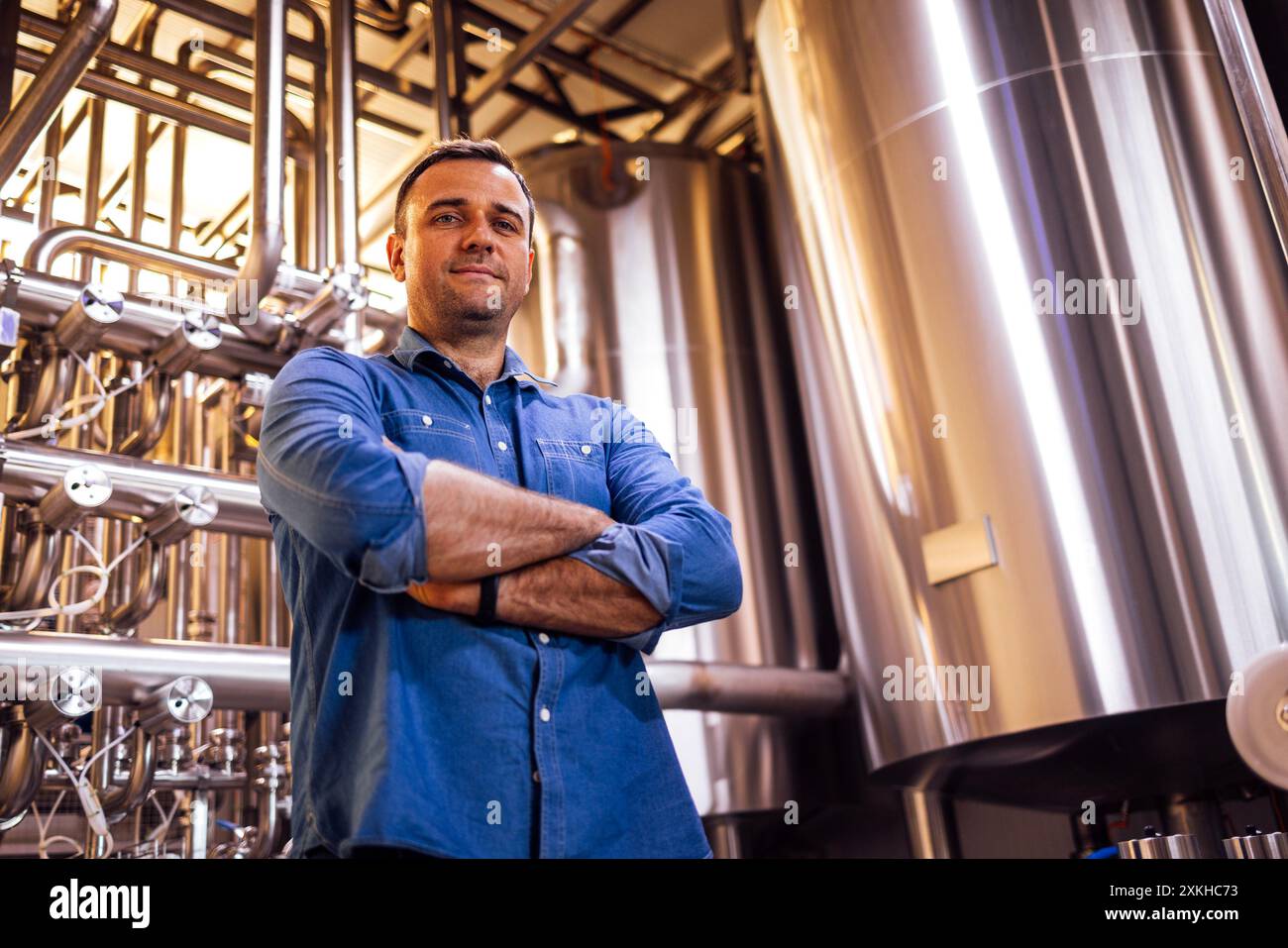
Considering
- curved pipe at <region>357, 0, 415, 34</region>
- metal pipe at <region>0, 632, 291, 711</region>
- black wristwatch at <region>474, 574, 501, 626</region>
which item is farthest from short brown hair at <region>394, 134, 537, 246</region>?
curved pipe at <region>357, 0, 415, 34</region>

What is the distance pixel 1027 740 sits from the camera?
Result: 7.39 feet

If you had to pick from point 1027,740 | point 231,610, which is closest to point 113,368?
point 231,610

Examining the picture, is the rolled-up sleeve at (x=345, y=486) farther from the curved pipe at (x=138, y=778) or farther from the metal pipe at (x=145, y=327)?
the metal pipe at (x=145, y=327)

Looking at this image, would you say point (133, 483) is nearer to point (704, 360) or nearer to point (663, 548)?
point (663, 548)

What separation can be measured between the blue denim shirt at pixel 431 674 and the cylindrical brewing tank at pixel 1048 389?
3.62 feet

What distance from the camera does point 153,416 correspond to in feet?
7.93

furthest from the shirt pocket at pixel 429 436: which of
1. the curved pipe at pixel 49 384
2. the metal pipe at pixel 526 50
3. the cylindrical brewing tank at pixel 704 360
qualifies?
the metal pipe at pixel 526 50

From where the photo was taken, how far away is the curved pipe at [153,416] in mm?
2420

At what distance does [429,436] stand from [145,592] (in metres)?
1.18

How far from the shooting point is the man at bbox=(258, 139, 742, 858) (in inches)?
43.3

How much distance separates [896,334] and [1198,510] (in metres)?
0.73

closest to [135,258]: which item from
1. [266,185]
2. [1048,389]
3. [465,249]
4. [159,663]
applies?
[266,185]

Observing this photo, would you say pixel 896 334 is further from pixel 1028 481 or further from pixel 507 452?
pixel 507 452

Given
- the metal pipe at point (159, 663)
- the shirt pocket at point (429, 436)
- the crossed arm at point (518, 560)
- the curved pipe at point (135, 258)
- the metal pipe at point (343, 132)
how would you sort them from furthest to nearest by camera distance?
the metal pipe at point (343, 132) → the curved pipe at point (135, 258) → the metal pipe at point (159, 663) → the shirt pocket at point (429, 436) → the crossed arm at point (518, 560)
